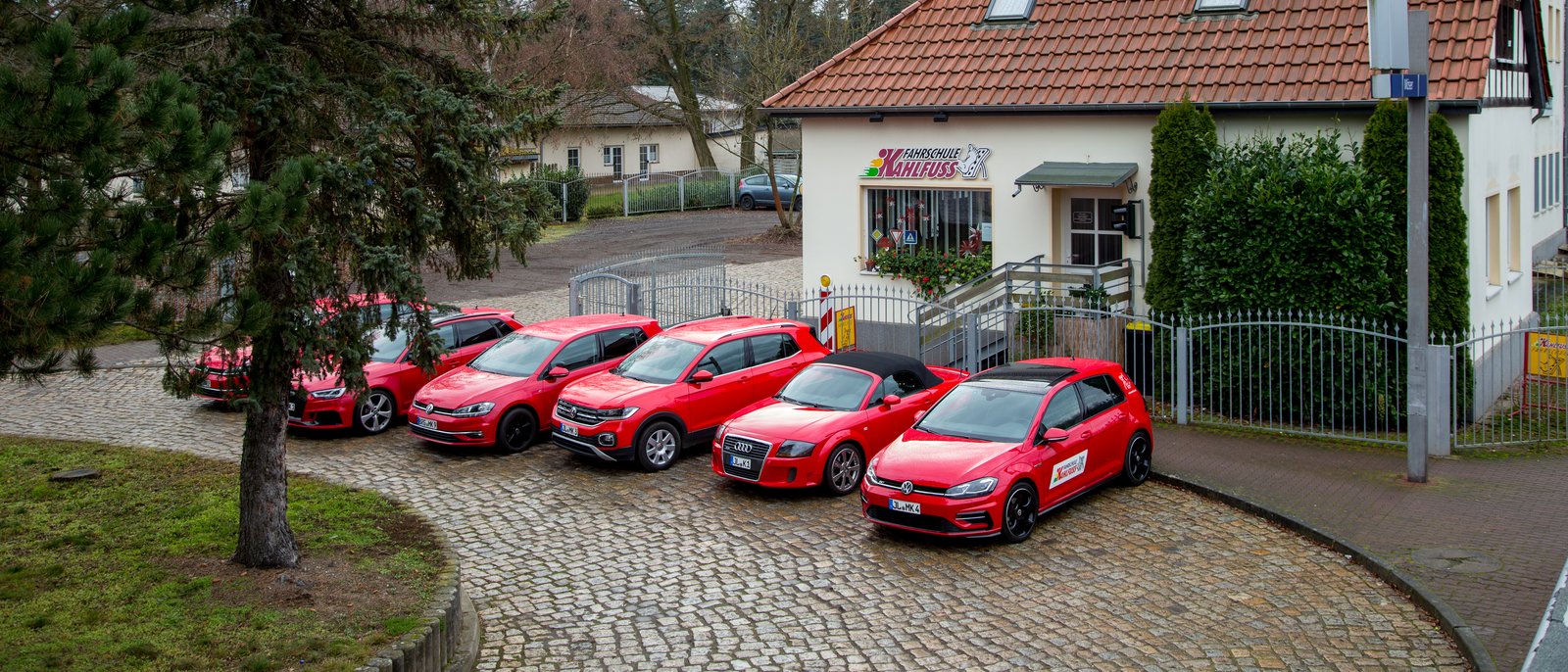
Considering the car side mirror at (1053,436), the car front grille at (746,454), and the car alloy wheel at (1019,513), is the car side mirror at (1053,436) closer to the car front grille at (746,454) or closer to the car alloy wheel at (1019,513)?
the car alloy wheel at (1019,513)

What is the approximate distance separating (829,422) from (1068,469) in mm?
2481

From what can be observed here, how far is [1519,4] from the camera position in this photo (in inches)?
722

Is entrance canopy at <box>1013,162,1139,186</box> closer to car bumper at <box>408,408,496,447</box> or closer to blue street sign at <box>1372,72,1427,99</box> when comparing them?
blue street sign at <box>1372,72,1427,99</box>

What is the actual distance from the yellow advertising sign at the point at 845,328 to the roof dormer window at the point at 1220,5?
6508mm

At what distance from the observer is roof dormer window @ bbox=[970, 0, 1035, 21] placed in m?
20.1

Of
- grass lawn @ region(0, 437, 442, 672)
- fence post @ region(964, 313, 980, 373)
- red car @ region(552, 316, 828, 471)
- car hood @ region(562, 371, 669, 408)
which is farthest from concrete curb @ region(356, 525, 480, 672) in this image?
fence post @ region(964, 313, 980, 373)

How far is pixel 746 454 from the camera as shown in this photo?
43.7ft

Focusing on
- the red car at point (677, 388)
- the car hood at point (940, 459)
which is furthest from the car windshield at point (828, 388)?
the car hood at point (940, 459)

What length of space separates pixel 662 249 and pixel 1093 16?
1708cm

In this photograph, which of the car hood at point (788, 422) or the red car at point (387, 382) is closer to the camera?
the car hood at point (788, 422)

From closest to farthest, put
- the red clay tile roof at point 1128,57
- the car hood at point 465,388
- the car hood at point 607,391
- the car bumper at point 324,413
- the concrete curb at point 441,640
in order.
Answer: the concrete curb at point 441,640, the car hood at point 607,391, the car hood at point 465,388, the car bumper at point 324,413, the red clay tile roof at point 1128,57

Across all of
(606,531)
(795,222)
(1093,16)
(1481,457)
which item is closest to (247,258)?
(606,531)

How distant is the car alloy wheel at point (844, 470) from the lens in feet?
43.6

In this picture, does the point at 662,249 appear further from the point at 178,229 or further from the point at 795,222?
the point at 178,229
